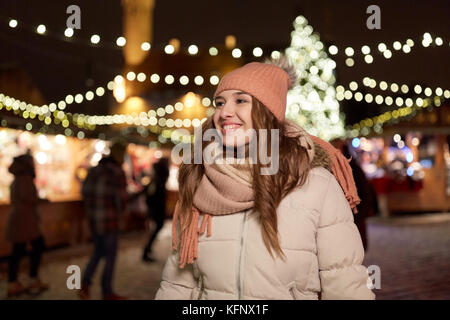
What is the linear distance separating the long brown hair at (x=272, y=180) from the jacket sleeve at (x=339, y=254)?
0.52 feet

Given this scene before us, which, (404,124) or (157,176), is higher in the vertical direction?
(404,124)

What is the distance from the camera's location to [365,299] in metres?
1.89

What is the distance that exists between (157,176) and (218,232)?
26.6 feet

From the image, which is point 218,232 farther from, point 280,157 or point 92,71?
point 92,71

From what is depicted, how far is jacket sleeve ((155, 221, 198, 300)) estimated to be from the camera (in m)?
2.14

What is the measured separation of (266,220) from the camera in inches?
76.5

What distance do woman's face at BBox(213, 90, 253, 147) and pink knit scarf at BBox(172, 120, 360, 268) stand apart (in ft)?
0.40

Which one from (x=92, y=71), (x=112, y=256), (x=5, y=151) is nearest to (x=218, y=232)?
(x=112, y=256)

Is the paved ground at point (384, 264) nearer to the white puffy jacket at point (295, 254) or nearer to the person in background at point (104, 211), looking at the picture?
the person in background at point (104, 211)
